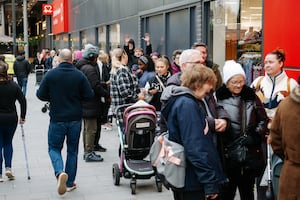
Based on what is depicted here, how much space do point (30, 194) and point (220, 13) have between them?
19.8 feet

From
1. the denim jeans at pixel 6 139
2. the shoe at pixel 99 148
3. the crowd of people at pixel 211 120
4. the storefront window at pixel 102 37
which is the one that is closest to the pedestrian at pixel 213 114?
the crowd of people at pixel 211 120

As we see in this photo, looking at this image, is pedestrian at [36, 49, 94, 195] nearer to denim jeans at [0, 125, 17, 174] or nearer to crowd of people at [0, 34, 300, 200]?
crowd of people at [0, 34, 300, 200]

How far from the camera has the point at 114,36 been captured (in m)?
21.0

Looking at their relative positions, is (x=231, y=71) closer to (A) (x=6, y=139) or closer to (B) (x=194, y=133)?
(B) (x=194, y=133)

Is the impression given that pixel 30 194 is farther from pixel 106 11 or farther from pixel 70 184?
pixel 106 11

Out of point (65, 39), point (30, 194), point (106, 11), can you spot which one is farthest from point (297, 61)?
point (65, 39)

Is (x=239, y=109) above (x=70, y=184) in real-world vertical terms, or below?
above

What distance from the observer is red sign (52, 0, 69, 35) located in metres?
35.2

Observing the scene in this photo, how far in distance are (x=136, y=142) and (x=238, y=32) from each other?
161 inches

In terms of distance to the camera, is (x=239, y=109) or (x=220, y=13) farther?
(x=220, y=13)

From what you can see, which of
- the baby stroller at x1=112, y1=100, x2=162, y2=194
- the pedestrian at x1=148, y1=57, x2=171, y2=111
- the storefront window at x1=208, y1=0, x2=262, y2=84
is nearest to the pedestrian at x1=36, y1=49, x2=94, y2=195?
the baby stroller at x1=112, y1=100, x2=162, y2=194

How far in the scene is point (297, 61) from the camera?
715 cm

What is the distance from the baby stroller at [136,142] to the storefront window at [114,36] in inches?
526

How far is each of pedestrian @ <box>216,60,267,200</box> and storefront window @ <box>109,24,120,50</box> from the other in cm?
1555
